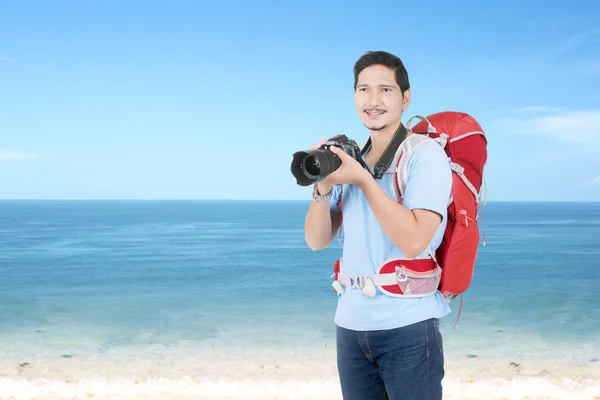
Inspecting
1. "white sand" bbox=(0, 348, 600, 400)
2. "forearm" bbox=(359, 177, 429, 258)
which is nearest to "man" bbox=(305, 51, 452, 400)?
"forearm" bbox=(359, 177, 429, 258)

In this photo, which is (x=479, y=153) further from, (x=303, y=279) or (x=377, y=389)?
(x=303, y=279)

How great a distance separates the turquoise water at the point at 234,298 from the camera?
14867 millimetres

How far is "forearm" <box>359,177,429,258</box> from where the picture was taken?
1.74 metres

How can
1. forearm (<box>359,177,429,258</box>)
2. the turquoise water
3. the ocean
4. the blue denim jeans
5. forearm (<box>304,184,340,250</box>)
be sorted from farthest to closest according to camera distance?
1. the turquoise water
2. the ocean
3. forearm (<box>304,184,340,250</box>)
4. the blue denim jeans
5. forearm (<box>359,177,429,258</box>)

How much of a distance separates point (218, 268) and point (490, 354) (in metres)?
23.1

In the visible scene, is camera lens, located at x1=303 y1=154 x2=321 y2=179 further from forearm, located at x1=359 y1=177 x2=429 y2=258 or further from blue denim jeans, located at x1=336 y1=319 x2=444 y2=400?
blue denim jeans, located at x1=336 y1=319 x2=444 y2=400

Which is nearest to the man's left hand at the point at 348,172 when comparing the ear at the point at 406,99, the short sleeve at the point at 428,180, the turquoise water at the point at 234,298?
the short sleeve at the point at 428,180

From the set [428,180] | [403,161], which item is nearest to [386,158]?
[403,161]

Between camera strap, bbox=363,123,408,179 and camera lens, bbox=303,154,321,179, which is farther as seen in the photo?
camera strap, bbox=363,123,408,179

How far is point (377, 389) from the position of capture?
2.00m

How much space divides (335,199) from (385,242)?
1.07 ft

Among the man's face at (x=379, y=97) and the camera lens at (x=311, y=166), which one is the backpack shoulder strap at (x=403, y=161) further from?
the camera lens at (x=311, y=166)

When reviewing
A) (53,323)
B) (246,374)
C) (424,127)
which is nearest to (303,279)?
(53,323)

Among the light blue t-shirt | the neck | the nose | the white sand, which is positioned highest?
the nose
